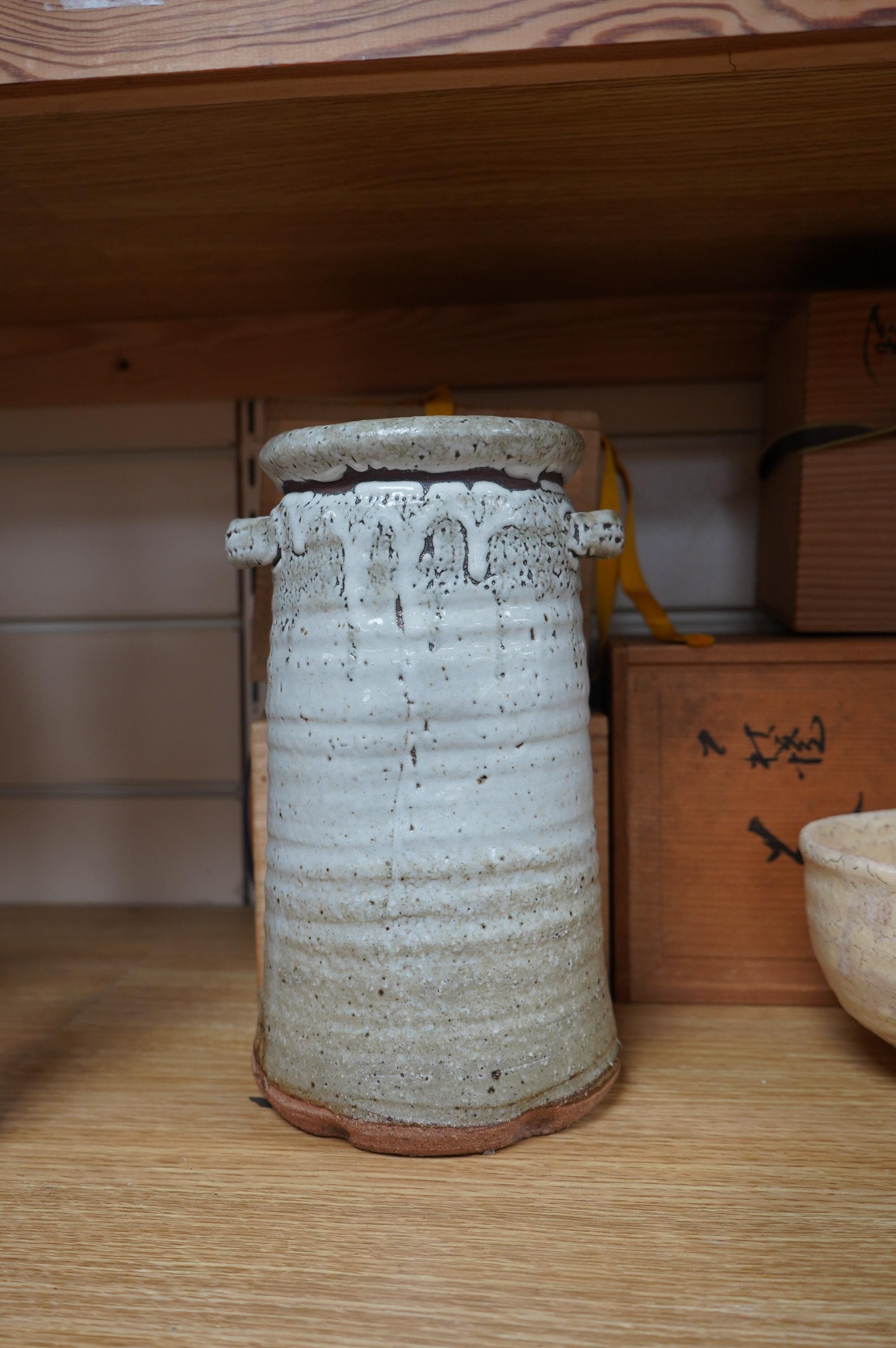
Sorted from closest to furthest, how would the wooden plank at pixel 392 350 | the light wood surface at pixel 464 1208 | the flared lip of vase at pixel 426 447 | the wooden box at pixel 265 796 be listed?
the light wood surface at pixel 464 1208
the flared lip of vase at pixel 426 447
the wooden box at pixel 265 796
the wooden plank at pixel 392 350

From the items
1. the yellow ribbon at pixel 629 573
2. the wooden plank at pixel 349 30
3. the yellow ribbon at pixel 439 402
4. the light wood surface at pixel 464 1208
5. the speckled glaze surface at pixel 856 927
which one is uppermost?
the wooden plank at pixel 349 30

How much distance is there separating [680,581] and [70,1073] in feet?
2.53

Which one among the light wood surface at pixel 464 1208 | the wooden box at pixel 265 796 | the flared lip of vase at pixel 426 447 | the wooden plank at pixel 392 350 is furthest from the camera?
the wooden plank at pixel 392 350

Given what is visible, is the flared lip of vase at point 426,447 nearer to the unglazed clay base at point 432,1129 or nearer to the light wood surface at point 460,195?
the light wood surface at point 460,195

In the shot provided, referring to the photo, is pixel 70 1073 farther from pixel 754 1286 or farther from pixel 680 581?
pixel 680 581

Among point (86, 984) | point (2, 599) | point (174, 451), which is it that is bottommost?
point (86, 984)

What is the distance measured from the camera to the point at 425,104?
2.08 ft

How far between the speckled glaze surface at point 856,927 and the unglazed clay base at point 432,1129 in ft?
0.59

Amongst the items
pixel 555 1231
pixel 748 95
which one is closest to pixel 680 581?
pixel 748 95

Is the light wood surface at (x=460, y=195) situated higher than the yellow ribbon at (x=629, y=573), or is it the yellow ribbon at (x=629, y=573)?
the light wood surface at (x=460, y=195)

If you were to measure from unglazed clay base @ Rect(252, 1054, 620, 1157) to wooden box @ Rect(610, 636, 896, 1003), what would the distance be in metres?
0.21

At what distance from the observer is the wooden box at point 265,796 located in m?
0.82

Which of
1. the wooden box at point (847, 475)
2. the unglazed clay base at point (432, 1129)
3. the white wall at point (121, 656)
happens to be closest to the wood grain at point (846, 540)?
the wooden box at point (847, 475)

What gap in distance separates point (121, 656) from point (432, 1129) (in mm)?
730
